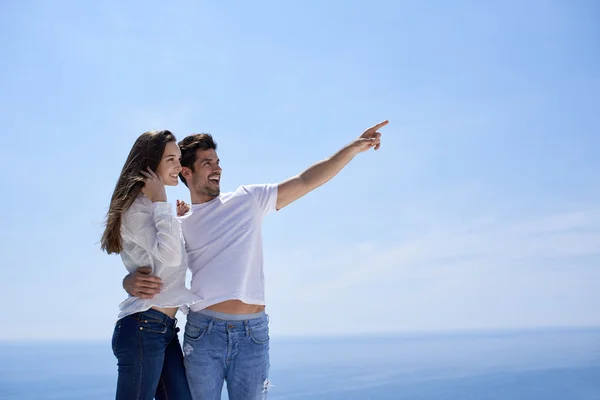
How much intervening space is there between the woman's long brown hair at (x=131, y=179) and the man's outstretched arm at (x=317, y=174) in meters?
0.93

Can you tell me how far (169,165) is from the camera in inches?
137

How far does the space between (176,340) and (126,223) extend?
847 millimetres

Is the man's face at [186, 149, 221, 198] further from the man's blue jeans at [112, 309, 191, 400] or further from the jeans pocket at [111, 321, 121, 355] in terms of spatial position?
the jeans pocket at [111, 321, 121, 355]

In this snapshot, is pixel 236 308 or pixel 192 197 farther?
pixel 192 197

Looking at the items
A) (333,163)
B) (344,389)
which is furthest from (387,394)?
(333,163)

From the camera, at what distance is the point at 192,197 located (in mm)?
4016

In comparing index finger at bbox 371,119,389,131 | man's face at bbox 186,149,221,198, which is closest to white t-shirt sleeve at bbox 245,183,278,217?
man's face at bbox 186,149,221,198

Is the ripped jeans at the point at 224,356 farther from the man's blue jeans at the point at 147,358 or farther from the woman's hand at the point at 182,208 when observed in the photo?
the woman's hand at the point at 182,208

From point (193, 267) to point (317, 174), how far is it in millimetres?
1147

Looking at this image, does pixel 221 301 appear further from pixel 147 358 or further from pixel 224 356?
pixel 147 358

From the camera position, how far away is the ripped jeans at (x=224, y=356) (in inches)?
134

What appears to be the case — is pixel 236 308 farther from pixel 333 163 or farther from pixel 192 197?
pixel 333 163

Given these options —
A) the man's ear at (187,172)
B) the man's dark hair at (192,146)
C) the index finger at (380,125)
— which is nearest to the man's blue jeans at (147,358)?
the man's ear at (187,172)

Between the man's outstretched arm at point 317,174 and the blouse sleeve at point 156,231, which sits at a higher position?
the man's outstretched arm at point 317,174
